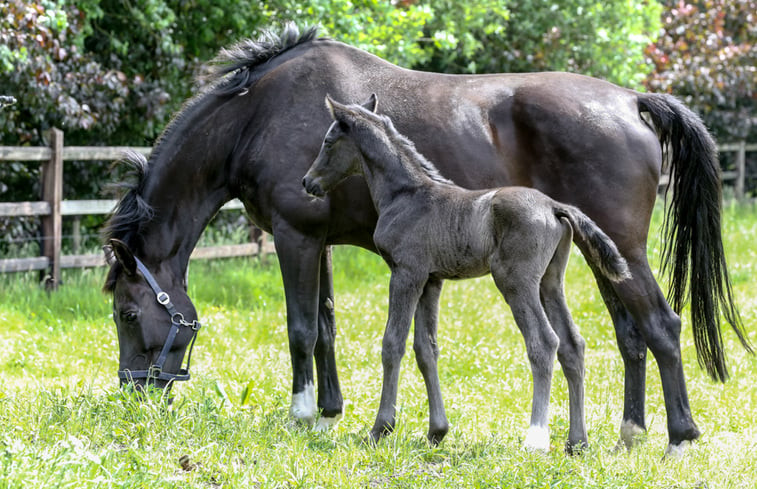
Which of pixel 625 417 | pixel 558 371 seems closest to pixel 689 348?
pixel 558 371

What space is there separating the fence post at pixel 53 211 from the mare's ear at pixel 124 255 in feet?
15.4

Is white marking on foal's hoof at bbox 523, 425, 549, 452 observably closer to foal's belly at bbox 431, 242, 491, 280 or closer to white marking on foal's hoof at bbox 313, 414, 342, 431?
foal's belly at bbox 431, 242, 491, 280

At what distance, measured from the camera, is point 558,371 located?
23.7 ft

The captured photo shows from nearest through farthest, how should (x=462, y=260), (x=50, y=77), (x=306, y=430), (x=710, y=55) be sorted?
(x=462, y=260)
(x=306, y=430)
(x=50, y=77)
(x=710, y=55)

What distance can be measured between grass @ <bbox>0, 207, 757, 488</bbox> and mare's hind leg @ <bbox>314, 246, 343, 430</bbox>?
0.14 meters

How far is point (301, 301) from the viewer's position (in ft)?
18.1

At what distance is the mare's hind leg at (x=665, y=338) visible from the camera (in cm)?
518

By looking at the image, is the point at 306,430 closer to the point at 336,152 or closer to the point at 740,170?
the point at 336,152

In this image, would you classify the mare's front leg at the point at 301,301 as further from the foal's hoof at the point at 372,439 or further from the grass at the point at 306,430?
the foal's hoof at the point at 372,439

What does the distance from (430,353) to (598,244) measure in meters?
1.05

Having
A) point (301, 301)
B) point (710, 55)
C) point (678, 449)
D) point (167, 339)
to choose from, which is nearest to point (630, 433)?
point (678, 449)

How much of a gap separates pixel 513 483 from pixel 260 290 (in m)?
6.27

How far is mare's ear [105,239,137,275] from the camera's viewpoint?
535cm

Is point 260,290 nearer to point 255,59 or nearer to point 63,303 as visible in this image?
point 63,303
